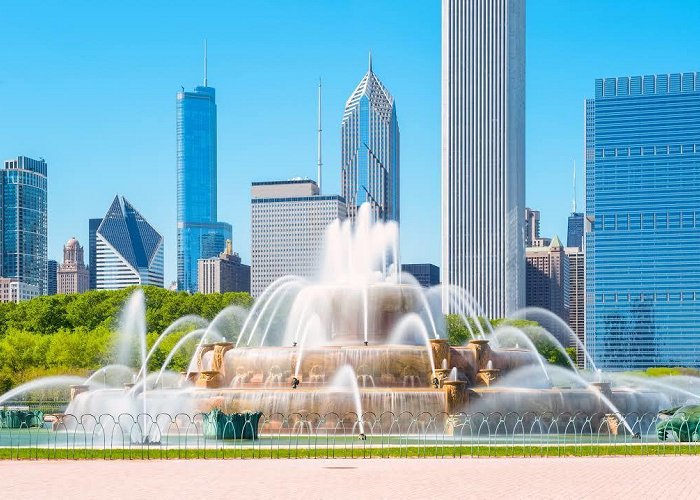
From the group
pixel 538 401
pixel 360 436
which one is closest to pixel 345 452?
pixel 360 436

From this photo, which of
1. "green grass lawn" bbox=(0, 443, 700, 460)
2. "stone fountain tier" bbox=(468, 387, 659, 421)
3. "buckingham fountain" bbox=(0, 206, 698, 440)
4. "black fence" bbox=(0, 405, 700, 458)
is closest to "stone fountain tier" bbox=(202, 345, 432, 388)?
"buckingham fountain" bbox=(0, 206, 698, 440)

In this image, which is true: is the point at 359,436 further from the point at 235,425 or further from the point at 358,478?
the point at 358,478

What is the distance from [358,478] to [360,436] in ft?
38.8

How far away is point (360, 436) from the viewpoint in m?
→ 36.3

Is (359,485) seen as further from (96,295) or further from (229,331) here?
(96,295)

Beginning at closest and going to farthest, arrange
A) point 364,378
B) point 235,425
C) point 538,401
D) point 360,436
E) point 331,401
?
1. point 235,425
2. point 360,436
3. point 331,401
4. point 538,401
5. point 364,378

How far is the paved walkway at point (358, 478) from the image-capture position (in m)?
22.0

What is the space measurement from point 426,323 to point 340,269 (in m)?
10.9

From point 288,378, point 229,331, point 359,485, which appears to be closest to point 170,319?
point 229,331

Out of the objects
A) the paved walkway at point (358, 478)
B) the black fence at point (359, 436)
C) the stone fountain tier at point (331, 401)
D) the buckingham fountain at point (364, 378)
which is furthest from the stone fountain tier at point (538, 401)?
the paved walkway at point (358, 478)

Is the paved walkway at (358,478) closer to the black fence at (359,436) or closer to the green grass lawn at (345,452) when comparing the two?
the green grass lawn at (345,452)

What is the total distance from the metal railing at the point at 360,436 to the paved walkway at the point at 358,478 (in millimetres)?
1664

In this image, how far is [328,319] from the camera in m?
52.9

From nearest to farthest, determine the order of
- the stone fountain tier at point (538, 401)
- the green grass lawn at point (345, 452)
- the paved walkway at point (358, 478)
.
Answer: the paved walkway at point (358, 478) < the green grass lawn at point (345, 452) < the stone fountain tier at point (538, 401)
